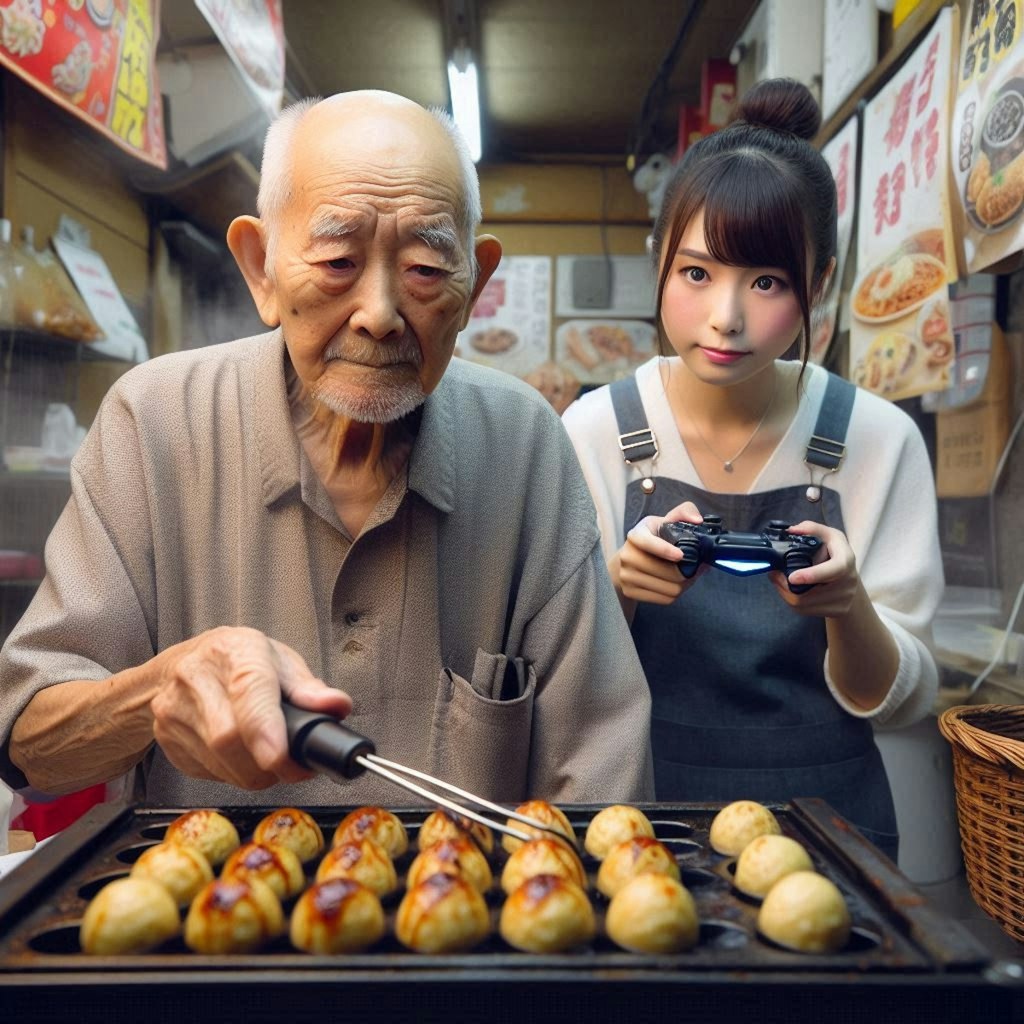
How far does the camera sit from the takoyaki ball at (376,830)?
1144 mm

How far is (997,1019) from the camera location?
2.53 ft

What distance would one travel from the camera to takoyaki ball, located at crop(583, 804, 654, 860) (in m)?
1.17

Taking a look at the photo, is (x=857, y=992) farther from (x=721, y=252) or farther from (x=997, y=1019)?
(x=721, y=252)

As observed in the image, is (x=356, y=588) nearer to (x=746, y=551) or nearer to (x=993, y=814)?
(x=746, y=551)

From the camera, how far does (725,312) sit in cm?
188

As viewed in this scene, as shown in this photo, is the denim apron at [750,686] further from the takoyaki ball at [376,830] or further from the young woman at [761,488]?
the takoyaki ball at [376,830]

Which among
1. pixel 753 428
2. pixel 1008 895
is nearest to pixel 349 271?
pixel 753 428

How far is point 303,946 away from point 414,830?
0.35 meters

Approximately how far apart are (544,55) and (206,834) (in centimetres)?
450

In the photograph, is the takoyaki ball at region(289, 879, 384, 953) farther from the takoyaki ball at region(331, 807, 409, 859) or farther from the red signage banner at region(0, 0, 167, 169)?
the red signage banner at region(0, 0, 167, 169)

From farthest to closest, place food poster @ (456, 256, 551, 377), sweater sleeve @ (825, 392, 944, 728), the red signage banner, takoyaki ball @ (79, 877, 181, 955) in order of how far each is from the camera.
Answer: food poster @ (456, 256, 551, 377)
the red signage banner
sweater sleeve @ (825, 392, 944, 728)
takoyaki ball @ (79, 877, 181, 955)

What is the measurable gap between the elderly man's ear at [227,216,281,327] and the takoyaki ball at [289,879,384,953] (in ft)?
3.09

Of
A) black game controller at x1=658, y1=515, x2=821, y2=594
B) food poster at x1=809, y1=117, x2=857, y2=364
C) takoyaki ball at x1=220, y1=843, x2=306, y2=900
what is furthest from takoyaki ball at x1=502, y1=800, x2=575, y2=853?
food poster at x1=809, y1=117, x2=857, y2=364

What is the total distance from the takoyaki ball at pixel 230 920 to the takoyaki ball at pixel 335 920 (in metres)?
0.03
